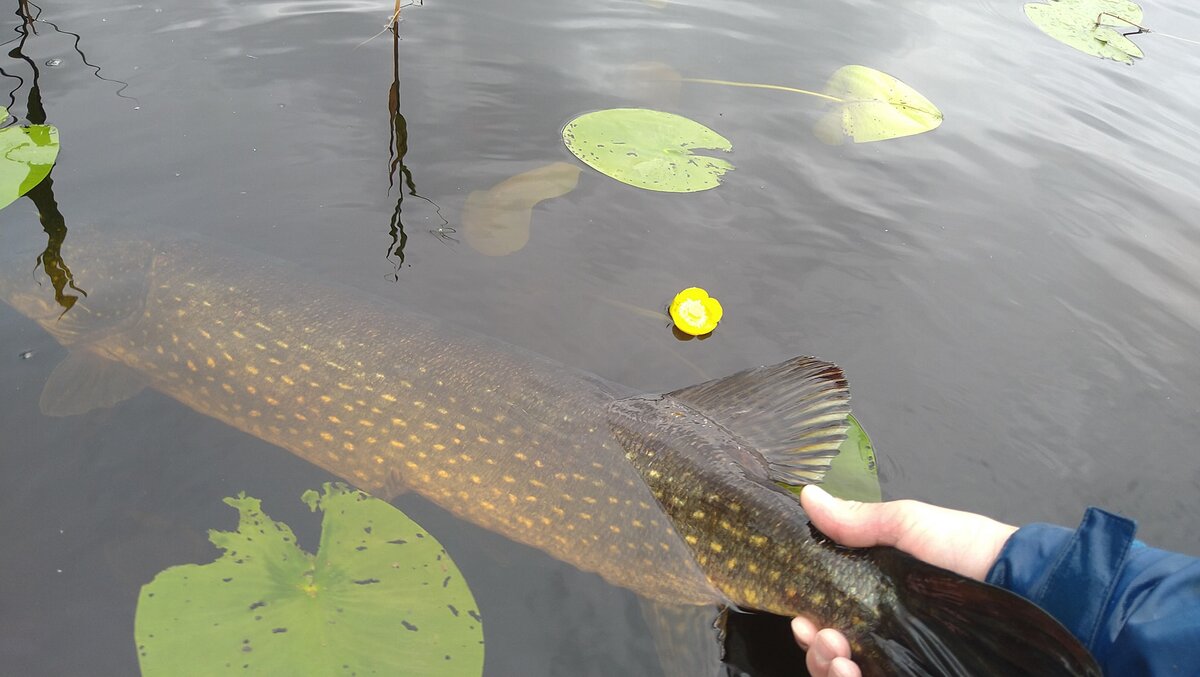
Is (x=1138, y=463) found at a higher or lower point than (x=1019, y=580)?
lower

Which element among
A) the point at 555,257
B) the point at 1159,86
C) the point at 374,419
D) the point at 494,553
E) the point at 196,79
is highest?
the point at 1159,86

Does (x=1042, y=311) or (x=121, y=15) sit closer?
(x=1042, y=311)

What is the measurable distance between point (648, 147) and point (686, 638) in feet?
7.64

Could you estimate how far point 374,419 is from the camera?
7.49 ft

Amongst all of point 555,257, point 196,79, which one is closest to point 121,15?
point 196,79

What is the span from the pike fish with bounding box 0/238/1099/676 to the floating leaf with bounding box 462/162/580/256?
2.06 feet

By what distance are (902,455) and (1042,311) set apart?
122 centimetres

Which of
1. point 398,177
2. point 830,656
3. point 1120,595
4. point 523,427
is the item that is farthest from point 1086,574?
point 398,177

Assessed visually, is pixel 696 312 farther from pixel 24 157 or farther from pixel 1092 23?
pixel 1092 23

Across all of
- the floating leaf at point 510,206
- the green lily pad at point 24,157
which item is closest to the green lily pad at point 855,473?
the floating leaf at point 510,206

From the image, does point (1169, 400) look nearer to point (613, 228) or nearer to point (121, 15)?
point (613, 228)

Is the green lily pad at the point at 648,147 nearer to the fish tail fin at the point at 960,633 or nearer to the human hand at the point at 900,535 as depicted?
the human hand at the point at 900,535

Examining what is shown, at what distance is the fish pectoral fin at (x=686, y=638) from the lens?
1.83 meters

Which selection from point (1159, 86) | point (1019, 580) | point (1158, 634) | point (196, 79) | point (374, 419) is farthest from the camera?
point (1159, 86)
